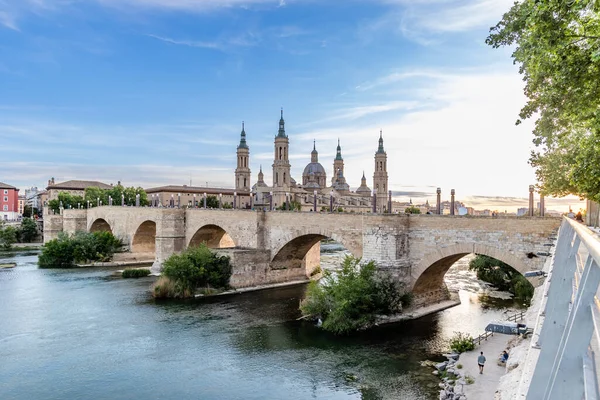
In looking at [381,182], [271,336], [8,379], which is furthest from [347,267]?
[381,182]

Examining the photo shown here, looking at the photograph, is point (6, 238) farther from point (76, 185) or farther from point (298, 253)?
point (298, 253)

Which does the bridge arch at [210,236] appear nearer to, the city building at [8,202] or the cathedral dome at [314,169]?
the city building at [8,202]

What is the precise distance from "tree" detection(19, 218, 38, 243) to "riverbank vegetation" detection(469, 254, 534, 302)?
60606mm

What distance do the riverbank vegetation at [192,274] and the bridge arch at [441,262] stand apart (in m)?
12.5

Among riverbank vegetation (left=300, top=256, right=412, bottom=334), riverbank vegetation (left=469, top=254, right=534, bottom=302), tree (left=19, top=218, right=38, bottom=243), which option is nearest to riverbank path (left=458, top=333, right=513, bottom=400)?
riverbank vegetation (left=300, top=256, right=412, bottom=334)

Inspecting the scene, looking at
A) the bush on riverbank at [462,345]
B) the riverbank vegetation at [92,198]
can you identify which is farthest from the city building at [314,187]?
the bush on riverbank at [462,345]

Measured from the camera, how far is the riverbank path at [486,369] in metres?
12.8

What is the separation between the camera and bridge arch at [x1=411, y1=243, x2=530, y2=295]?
19.8 metres

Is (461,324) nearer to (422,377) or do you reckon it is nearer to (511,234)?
(511,234)

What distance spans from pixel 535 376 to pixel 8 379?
1678cm

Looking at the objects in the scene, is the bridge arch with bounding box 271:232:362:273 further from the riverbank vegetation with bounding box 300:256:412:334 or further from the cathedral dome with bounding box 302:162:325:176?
the cathedral dome with bounding box 302:162:325:176

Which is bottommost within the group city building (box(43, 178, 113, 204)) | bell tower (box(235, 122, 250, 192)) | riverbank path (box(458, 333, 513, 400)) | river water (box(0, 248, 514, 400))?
river water (box(0, 248, 514, 400))

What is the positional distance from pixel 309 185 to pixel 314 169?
23.0 feet

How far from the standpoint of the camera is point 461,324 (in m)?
20.9
